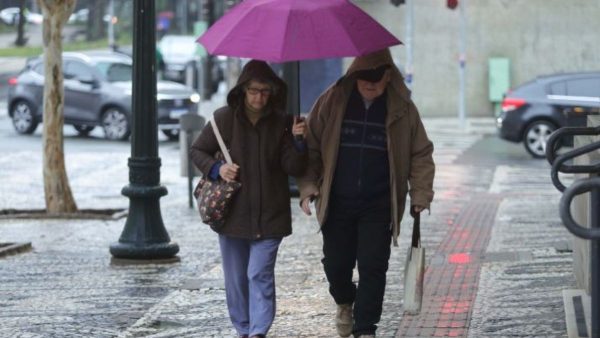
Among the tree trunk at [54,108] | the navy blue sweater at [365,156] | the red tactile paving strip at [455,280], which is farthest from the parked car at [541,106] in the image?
the navy blue sweater at [365,156]

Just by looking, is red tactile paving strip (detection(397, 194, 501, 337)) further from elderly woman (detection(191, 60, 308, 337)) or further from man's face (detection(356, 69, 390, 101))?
man's face (detection(356, 69, 390, 101))

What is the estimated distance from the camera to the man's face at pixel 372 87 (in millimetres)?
7492

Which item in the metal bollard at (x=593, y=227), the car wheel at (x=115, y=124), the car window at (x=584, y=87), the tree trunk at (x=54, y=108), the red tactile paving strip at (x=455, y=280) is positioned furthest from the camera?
the car wheel at (x=115, y=124)

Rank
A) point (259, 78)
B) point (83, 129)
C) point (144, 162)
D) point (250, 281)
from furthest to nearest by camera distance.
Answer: point (83, 129) < point (144, 162) < point (250, 281) < point (259, 78)

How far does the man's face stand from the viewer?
7492 millimetres

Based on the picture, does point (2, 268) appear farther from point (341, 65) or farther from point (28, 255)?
point (341, 65)

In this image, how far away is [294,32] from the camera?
7211 mm

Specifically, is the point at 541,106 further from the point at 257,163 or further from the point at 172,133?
the point at 257,163

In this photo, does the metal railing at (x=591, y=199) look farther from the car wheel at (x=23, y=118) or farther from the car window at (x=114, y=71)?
the car wheel at (x=23, y=118)

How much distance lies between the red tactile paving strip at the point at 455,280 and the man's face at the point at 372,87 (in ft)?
5.20

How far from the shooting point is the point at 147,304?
9.65 m

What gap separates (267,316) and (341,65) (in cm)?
2201

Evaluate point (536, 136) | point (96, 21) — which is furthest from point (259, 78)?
point (96, 21)

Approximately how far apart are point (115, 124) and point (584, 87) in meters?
9.46
